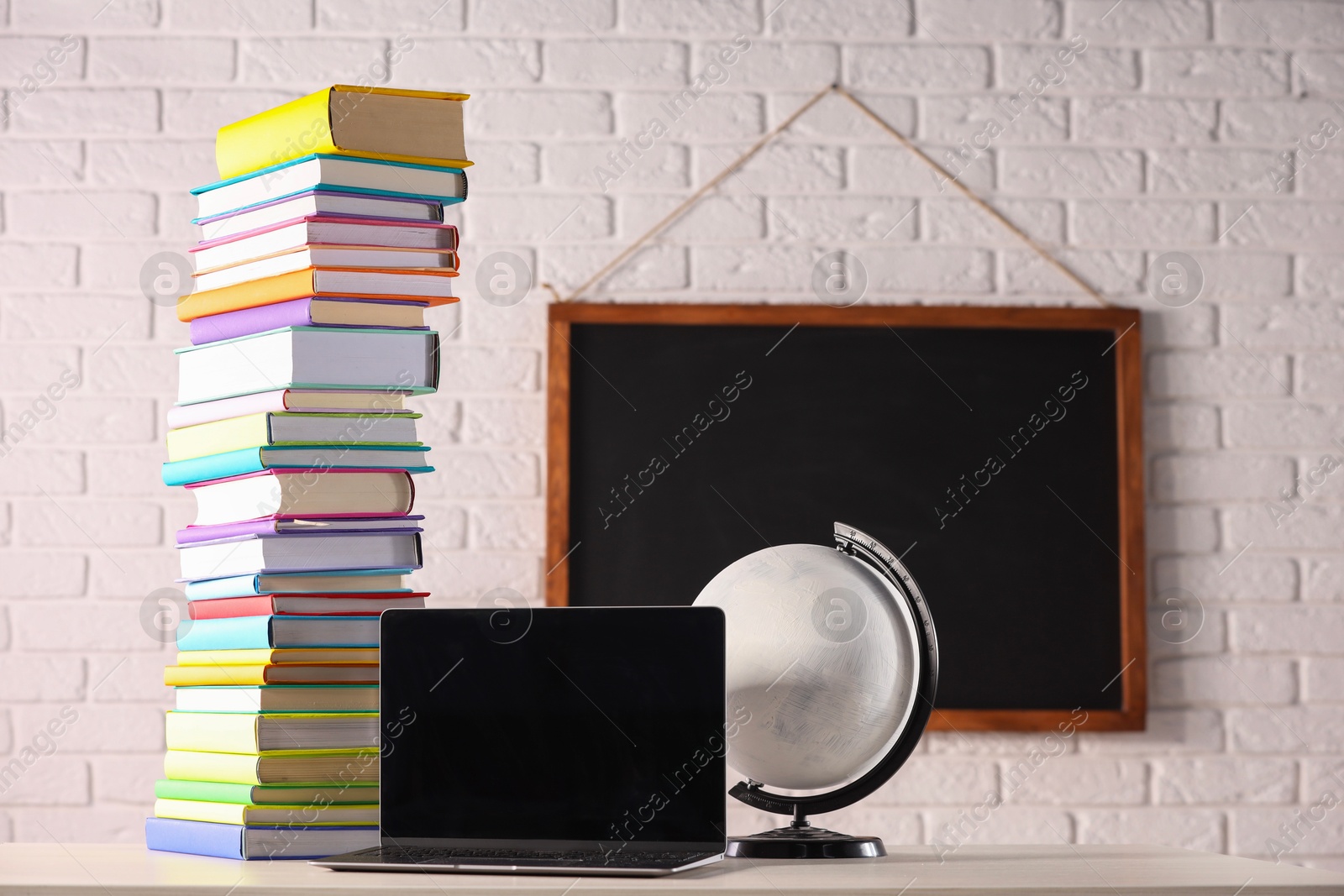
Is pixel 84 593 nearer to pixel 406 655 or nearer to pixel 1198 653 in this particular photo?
pixel 406 655

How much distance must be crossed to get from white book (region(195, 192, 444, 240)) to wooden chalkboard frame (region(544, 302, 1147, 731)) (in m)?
0.71

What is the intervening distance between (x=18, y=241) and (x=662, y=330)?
3.32 ft

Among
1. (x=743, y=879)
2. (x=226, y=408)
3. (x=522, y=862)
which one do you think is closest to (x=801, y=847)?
(x=743, y=879)

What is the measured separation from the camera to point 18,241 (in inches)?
75.2

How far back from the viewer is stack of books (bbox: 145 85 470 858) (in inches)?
43.6

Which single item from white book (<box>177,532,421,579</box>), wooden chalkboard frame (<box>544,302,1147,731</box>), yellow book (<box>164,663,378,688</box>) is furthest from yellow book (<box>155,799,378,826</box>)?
wooden chalkboard frame (<box>544,302,1147,731</box>)

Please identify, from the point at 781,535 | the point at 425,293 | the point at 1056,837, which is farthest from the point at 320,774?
the point at 1056,837

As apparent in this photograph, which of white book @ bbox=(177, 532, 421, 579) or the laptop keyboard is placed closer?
the laptop keyboard

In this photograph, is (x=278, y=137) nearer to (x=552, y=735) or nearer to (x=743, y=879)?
(x=552, y=735)

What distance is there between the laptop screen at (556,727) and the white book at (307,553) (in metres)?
0.11

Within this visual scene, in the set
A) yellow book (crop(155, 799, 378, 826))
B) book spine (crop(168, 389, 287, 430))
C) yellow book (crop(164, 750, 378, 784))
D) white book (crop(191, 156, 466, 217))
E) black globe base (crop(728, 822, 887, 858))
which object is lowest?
black globe base (crop(728, 822, 887, 858))

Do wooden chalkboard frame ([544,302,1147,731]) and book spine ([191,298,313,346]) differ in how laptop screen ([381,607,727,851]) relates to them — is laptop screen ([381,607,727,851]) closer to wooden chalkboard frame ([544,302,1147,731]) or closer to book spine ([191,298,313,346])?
book spine ([191,298,313,346])

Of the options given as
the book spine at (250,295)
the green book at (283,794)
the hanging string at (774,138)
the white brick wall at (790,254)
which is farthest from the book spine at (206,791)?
the hanging string at (774,138)

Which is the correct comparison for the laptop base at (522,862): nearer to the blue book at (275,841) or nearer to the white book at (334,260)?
the blue book at (275,841)
